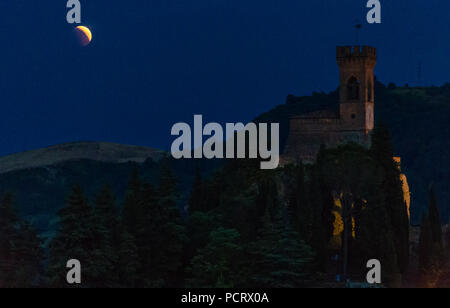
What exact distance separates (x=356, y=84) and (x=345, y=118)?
11.9 ft

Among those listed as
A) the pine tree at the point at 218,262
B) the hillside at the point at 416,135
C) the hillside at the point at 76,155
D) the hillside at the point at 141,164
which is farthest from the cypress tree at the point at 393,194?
the hillside at the point at 76,155

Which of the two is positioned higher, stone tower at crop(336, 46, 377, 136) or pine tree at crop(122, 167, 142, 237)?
stone tower at crop(336, 46, 377, 136)

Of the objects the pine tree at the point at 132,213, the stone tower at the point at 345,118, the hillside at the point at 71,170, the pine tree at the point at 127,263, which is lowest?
the pine tree at the point at 127,263

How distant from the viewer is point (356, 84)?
81.4 meters

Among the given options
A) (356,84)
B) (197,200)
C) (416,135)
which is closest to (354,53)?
Answer: (356,84)

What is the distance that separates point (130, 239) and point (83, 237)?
3.33 m

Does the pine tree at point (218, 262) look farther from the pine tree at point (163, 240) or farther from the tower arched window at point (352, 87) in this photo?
the tower arched window at point (352, 87)

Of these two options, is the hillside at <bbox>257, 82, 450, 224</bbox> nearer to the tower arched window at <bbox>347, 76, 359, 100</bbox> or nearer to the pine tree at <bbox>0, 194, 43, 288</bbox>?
the tower arched window at <bbox>347, 76, 359, 100</bbox>

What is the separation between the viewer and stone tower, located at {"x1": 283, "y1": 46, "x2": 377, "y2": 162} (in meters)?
75.8

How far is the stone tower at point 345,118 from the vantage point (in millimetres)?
75750

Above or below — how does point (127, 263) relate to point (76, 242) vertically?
below

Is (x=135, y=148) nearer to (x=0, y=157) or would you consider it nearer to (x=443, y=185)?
(x=0, y=157)

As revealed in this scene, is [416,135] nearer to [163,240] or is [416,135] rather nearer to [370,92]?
[370,92]

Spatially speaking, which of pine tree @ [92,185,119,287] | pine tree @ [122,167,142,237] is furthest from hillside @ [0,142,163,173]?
pine tree @ [92,185,119,287]
